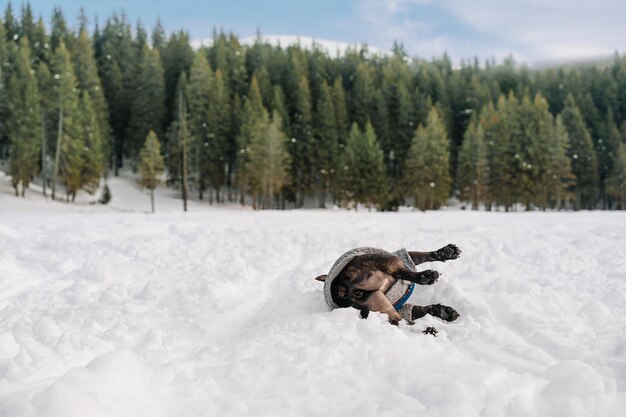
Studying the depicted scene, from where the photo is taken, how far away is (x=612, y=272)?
250 inches

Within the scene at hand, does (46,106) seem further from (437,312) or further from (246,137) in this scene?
(437,312)

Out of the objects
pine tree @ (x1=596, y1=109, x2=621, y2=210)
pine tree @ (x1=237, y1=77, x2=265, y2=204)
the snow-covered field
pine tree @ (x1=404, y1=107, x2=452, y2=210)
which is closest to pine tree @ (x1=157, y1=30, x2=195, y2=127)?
pine tree @ (x1=237, y1=77, x2=265, y2=204)

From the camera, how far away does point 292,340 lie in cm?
385

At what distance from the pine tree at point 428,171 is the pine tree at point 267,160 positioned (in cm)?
1419

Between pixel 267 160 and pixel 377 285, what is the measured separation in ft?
150

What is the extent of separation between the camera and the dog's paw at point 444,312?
4461mm

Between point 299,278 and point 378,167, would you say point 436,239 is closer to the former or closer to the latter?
point 299,278

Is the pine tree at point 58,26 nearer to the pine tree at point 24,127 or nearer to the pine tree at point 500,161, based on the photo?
the pine tree at point 24,127

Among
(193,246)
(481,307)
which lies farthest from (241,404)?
(193,246)

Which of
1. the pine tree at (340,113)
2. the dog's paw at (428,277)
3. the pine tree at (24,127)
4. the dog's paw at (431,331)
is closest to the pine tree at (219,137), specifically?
the pine tree at (340,113)

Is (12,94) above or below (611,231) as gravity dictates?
above

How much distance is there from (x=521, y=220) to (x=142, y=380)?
507 inches

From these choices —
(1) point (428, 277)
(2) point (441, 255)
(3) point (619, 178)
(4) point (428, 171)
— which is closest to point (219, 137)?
(4) point (428, 171)

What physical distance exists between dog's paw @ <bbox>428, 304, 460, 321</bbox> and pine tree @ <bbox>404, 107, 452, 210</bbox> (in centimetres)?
4650
